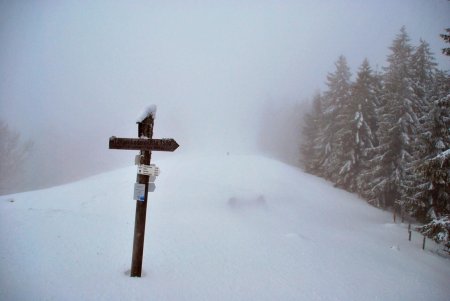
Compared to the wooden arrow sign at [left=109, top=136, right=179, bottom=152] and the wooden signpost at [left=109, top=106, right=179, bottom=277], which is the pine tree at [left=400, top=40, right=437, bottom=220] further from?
the wooden signpost at [left=109, top=106, right=179, bottom=277]

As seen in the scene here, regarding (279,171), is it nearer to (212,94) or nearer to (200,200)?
(200,200)

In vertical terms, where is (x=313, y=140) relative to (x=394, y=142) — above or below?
above

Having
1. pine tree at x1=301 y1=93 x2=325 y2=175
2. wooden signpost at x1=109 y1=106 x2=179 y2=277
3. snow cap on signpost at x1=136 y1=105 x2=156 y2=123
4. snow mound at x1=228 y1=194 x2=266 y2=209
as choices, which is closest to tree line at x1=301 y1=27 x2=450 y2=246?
pine tree at x1=301 y1=93 x2=325 y2=175

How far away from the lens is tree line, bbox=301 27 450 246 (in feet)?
59.2

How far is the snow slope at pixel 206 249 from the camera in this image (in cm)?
782

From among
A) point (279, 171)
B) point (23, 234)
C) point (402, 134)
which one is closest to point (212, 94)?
point (279, 171)

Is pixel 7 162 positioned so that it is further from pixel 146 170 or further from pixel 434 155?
pixel 434 155

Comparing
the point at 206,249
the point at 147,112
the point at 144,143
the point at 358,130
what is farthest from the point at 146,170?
the point at 358,130

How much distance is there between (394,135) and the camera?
954 inches

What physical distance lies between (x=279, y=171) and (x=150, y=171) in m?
23.8

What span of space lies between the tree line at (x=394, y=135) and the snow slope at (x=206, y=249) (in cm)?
323

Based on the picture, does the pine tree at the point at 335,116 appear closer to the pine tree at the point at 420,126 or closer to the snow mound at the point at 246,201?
the pine tree at the point at 420,126

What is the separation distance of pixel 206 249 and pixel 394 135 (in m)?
21.3

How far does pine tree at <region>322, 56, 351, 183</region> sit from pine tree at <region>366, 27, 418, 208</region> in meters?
5.44
